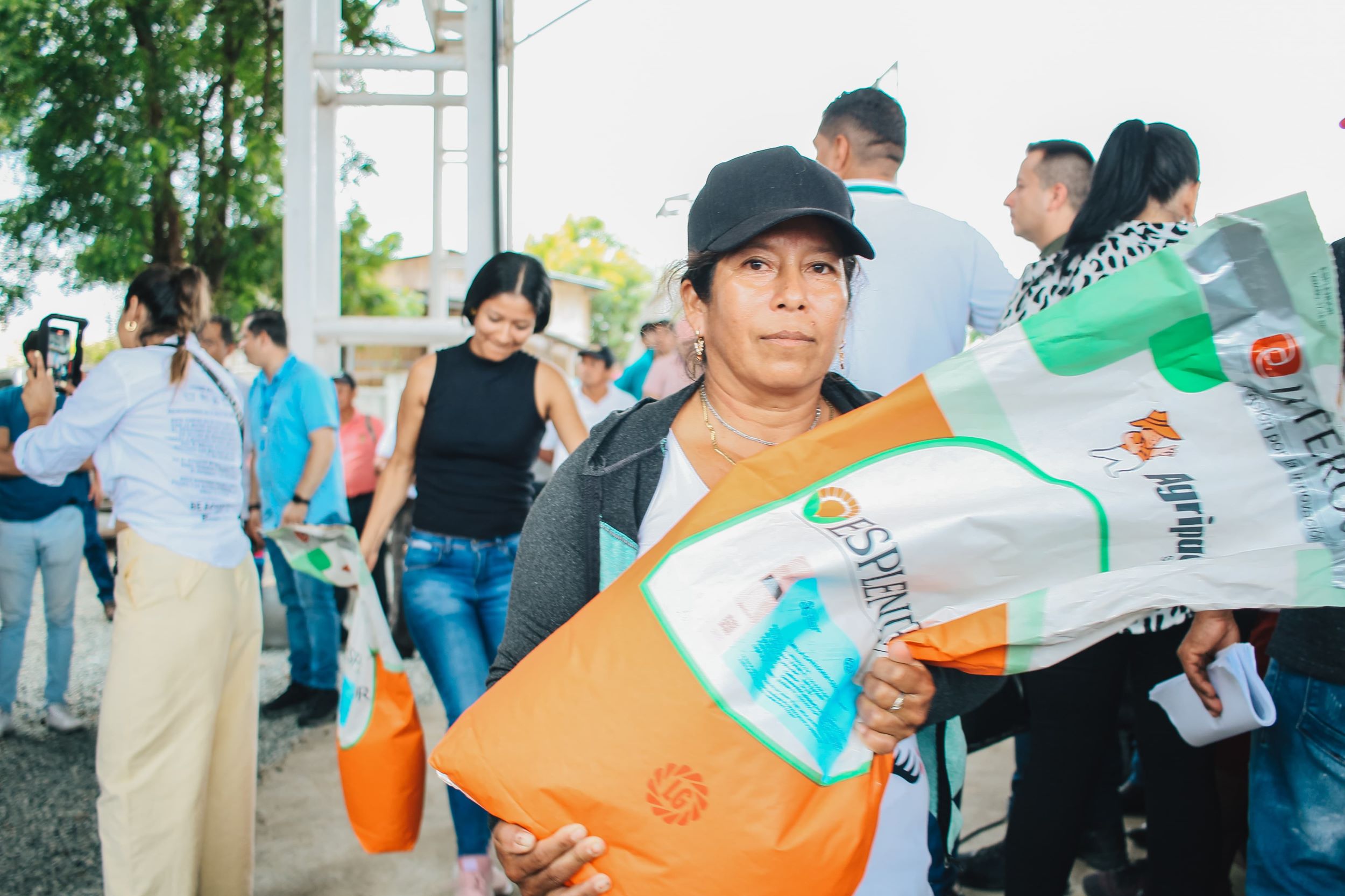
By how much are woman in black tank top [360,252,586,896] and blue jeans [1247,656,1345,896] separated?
85.6 inches

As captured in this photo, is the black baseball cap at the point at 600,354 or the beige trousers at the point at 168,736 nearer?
the beige trousers at the point at 168,736

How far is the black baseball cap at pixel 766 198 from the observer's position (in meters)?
1.53

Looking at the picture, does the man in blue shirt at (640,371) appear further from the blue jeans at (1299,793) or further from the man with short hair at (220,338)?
the blue jeans at (1299,793)

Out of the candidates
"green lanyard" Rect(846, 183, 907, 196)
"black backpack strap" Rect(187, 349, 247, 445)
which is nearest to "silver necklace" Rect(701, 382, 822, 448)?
"green lanyard" Rect(846, 183, 907, 196)

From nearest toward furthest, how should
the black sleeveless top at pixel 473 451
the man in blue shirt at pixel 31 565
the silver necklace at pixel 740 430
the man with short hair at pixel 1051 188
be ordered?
the silver necklace at pixel 740 430, the man with short hair at pixel 1051 188, the black sleeveless top at pixel 473 451, the man in blue shirt at pixel 31 565

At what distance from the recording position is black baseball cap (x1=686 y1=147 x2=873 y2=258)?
1528mm

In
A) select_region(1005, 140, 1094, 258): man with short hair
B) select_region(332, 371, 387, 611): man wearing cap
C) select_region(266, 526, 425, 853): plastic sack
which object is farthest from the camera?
select_region(332, 371, 387, 611): man wearing cap

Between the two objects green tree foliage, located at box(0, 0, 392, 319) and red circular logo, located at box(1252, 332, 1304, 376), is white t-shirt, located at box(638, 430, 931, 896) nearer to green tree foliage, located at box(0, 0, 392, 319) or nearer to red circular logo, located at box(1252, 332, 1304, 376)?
red circular logo, located at box(1252, 332, 1304, 376)

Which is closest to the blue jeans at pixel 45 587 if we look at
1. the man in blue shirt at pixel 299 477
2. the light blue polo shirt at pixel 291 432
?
the man in blue shirt at pixel 299 477

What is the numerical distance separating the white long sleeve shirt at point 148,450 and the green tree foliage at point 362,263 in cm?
Result: 1243

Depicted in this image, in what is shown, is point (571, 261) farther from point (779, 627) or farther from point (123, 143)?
point (779, 627)

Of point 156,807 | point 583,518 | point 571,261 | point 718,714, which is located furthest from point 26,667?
point 571,261

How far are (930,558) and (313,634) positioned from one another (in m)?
4.93

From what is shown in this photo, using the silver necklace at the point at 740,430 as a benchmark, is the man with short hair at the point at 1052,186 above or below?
above
